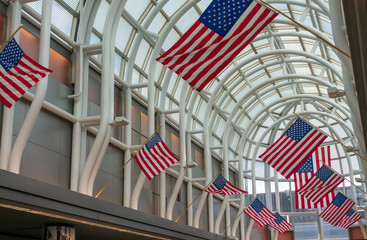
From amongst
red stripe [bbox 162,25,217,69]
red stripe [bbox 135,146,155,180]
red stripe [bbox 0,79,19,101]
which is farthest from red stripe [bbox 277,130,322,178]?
red stripe [bbox 0,79,19,101]

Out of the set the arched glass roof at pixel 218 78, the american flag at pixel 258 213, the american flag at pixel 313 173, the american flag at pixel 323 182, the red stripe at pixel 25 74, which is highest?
the arched glass roof at pixel 218 78

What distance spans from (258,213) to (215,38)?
1547 centimetres

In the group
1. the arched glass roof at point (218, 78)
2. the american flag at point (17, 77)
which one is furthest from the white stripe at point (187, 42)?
the arched glass roof at point (218, 78)

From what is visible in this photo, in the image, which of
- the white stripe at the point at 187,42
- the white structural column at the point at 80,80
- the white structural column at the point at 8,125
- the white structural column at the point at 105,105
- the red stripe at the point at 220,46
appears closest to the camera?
the red stripe at the point at 220,46

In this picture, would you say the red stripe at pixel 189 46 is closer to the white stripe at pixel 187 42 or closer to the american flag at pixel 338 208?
the white stripe at pixel 187 42

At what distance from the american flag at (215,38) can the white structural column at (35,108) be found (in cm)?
399

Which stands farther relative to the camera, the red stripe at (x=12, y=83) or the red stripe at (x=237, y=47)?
the red stripe at (x=12, y=83)

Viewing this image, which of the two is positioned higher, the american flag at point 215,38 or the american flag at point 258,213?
the american flag at point 215,38

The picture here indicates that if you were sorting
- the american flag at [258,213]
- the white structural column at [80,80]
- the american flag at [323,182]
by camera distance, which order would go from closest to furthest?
1. the white structural column at [80,80]
2. the american flag at [323,182]
3. the american flag at [258,213]

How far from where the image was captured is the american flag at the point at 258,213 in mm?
23352

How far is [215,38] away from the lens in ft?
31.0

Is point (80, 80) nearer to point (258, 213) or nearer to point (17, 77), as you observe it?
point (17, 77)

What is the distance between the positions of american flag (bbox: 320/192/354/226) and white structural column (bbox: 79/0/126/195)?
1361 centimetres

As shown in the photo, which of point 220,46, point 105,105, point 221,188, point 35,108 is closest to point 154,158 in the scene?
point 105,105
